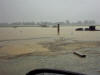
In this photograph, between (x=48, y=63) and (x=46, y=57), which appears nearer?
(x=48, y=63)

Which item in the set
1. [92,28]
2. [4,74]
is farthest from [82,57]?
[92,28]

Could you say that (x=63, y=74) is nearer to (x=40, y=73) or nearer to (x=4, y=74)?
(x=40, y=73)

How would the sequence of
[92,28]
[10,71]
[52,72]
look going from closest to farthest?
[52,72] < [10,71] < [92,28]

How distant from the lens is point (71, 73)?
221cm

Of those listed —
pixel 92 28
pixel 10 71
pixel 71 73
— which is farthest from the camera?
pixel 92 28

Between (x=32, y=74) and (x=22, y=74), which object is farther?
(x=22, y=74)

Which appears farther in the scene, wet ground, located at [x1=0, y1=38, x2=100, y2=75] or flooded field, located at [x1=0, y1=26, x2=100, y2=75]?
flooded field, located at [x1=0, y1=26, x2=100, y2=75]

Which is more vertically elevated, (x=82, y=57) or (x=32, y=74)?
(x=32, y=74)

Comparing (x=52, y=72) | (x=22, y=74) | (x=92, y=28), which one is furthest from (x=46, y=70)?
(x=92, y=28)

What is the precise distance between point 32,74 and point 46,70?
0.24 m

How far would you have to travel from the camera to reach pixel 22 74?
5.44m

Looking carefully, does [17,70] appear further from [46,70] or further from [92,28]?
[92,28]

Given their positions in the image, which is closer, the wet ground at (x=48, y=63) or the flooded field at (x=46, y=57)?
the wet ground at (x=48, y=63)

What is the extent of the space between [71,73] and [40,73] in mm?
510
